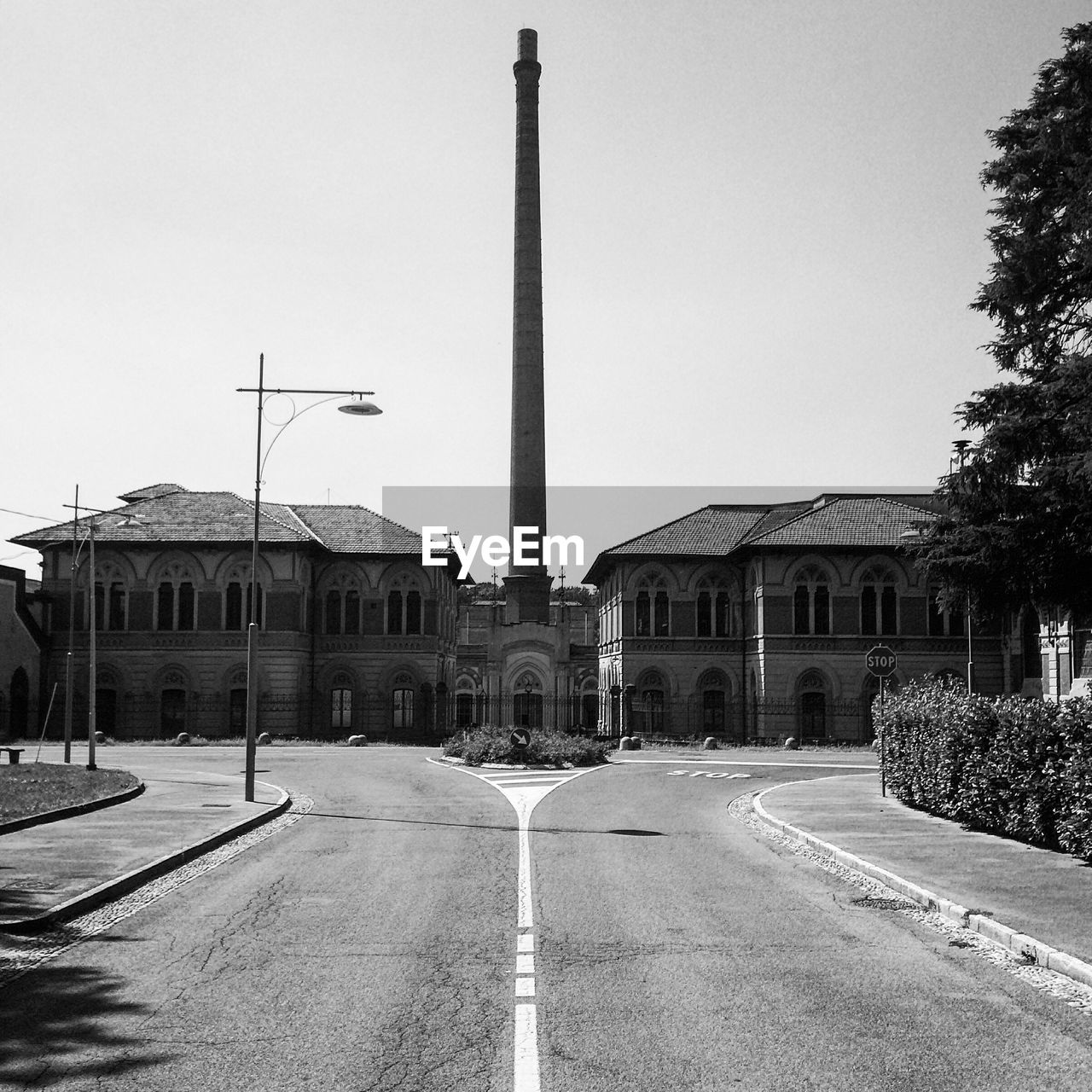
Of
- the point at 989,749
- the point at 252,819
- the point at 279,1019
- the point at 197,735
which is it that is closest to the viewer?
the point at 279,1019

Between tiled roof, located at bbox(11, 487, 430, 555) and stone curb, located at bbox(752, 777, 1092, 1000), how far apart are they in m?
39.4

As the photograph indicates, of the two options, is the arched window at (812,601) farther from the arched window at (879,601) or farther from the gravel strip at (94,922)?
the gravel strip at (94,922)

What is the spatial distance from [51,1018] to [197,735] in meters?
45.4

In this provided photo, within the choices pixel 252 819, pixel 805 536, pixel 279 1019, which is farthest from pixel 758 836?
pixel 805 536

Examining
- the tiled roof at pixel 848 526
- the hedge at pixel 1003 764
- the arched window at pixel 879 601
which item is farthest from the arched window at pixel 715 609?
the hedge at pixel 1003 764

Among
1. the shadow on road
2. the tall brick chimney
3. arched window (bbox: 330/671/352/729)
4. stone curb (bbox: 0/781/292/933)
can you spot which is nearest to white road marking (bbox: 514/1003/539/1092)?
the shadow on road

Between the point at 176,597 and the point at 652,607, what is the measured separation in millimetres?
21781

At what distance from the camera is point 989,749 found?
56.3 feet

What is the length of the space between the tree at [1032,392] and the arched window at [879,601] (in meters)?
29.7

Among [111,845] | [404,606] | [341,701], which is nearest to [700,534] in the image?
[404,606]

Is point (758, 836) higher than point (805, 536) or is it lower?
lower

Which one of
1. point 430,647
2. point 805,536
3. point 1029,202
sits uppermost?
point 1029,202

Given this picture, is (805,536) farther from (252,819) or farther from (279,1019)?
(279,1019)

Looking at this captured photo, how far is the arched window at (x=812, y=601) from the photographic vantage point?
51.5 metres
